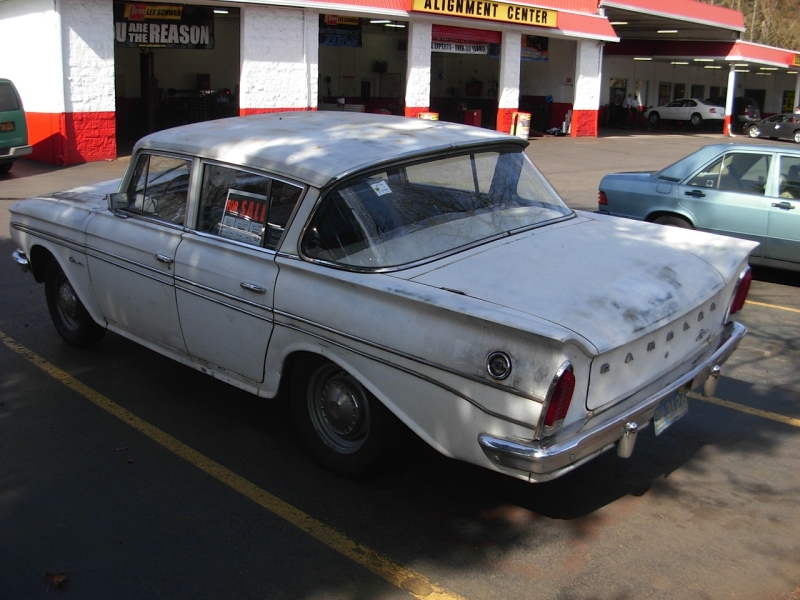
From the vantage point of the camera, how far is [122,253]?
5383mm

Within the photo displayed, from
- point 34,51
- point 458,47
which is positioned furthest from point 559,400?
point 458,47

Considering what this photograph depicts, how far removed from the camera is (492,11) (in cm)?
2522

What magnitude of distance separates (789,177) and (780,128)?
29506mm

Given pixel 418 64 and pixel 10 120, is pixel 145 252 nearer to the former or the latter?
pixel 10 120

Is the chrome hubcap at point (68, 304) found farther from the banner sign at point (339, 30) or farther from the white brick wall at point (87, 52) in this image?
the banner sign at point (339, 30)

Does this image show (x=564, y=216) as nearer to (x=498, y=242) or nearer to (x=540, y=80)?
(x=498, y=242)

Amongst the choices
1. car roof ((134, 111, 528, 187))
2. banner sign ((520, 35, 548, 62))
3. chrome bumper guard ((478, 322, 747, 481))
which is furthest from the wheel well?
banner sign ((520, 35, 548, 62))

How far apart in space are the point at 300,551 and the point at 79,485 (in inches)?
55.2

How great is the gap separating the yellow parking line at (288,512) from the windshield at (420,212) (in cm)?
129

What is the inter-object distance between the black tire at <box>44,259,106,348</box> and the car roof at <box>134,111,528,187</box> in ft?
4.57

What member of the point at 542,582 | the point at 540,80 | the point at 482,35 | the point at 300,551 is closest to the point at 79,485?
the point at 300,551

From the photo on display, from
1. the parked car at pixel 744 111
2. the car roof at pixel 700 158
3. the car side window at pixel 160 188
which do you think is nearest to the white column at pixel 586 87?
the parked car at pixel 744 111

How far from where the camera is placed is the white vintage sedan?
354 cm

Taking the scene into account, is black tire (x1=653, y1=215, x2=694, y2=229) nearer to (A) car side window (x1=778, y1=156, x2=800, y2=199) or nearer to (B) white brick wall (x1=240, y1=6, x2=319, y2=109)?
(A) car side window (x1=778, y1=156, x2=800, y2=199)
